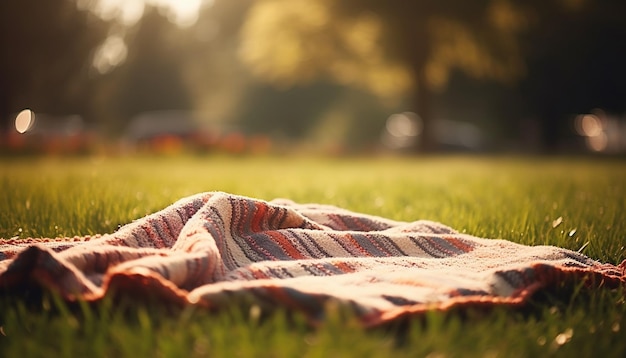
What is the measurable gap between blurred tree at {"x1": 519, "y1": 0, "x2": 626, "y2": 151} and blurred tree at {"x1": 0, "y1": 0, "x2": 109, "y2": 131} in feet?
53.0

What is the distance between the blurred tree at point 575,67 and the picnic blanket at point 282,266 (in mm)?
21676

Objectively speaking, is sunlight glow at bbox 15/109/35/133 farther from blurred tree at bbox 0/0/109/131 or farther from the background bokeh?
blurred tree at bbox 0/0/109/131

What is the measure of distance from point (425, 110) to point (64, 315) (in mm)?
15469

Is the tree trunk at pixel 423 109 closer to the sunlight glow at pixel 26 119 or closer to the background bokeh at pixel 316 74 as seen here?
the background bokeh at pixel 316 74

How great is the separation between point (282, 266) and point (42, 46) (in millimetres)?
18091

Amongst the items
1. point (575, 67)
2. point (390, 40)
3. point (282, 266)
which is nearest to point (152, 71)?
point (390, 40)

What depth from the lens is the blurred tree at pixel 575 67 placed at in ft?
75.0

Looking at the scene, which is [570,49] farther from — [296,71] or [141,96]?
[141,96]

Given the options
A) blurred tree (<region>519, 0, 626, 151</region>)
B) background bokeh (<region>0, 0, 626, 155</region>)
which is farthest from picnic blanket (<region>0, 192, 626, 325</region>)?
blurred tree (<region>519, 0, 626, 151</region>)

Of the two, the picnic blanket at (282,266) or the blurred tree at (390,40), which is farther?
the blurred tree at (390,40)

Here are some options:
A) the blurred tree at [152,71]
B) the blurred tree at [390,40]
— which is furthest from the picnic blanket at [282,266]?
the blurred tree at [152,71]

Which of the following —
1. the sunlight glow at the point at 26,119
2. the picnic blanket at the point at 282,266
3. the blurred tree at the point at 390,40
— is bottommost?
the picnic blanket at the point at 282,266

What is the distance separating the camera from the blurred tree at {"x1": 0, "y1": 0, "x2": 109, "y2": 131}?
16.8 meters

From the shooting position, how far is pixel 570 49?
23.1m
